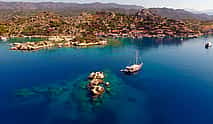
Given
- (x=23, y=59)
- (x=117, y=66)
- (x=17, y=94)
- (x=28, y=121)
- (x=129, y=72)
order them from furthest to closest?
(x=23, y=59) < (x=117, y=66) < (x=129, y=72) < (x=17, y=94) < (x=28, y=121)

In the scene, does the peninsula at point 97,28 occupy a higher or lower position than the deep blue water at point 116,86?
higher

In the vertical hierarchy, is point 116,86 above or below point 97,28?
below

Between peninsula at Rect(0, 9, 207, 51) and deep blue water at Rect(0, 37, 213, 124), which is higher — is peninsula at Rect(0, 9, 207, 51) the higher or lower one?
the higher one

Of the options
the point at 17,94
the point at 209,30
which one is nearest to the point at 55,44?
the point at 17,94

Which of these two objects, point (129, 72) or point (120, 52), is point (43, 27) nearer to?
point (120, 52)

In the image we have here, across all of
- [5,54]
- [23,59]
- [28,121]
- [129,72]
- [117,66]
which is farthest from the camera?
[5,54]

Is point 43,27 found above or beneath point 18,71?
above

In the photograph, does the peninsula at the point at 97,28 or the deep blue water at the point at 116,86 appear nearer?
the deep blue water at the point at 116,86

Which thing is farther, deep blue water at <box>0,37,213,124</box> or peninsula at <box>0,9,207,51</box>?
peninsula at <box>0,9,207,51</box>
